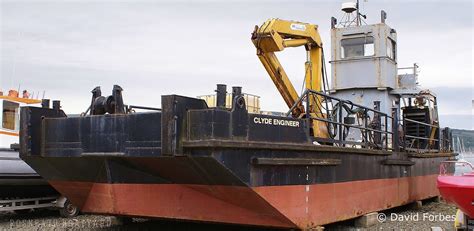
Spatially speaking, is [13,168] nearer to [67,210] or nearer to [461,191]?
[67,210]

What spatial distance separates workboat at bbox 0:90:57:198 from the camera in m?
8.91

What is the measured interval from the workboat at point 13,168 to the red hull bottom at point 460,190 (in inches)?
240

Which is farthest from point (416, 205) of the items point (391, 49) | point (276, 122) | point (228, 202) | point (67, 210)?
point (67, 210)

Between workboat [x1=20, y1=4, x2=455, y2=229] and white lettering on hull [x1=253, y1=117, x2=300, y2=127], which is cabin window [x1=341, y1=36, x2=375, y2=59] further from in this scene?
white lettering on hull [x1=253, y1=117, x2=300, y2=127]

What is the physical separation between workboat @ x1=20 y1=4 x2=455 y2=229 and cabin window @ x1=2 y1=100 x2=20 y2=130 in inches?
148

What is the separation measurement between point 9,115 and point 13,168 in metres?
1.95

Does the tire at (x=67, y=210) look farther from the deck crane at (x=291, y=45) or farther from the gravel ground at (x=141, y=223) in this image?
the deck crane at (x=291, y=45)

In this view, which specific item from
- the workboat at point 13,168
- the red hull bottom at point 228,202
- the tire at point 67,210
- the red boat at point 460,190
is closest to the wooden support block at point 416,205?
the red hull bottom at point 228,202

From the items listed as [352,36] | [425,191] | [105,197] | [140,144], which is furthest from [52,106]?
[425,191]

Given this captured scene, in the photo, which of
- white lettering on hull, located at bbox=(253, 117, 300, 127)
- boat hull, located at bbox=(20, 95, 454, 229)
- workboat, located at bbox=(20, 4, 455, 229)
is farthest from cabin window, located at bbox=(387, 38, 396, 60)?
white lettering on hull, located at bbox=(253, 117, 300, 127)

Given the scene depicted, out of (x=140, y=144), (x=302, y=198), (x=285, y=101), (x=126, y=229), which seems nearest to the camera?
(x=140, y=144)

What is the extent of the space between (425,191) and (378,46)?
3280 mm

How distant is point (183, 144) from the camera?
5.41m

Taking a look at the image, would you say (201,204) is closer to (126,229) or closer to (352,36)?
(126,229)
